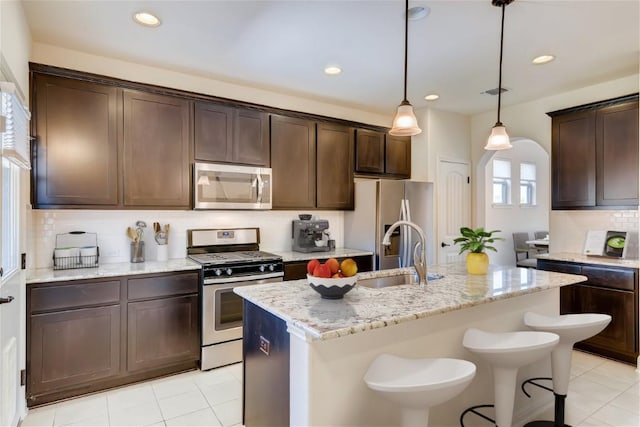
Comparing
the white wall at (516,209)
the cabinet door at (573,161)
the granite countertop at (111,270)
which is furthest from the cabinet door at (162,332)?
the white wall at (516,209)

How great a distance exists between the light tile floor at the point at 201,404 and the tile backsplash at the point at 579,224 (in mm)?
1420

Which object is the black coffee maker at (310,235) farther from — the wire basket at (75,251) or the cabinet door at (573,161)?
the cabinet door at (573,161)

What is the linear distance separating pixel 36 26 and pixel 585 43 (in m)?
4.14

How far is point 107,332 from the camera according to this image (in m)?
2.80

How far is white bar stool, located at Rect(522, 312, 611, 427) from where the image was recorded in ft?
6.96

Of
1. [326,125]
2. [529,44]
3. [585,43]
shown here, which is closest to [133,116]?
[326,125]

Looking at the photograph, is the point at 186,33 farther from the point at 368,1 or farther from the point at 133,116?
the point at 368,1

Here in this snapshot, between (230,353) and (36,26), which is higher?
(36,26)

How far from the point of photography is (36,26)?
2641mm

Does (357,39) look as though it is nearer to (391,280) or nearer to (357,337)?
(391,280)

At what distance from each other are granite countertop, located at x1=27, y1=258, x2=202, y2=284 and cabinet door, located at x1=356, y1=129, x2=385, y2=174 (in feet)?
7.71

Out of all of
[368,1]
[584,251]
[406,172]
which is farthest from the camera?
[406,172]

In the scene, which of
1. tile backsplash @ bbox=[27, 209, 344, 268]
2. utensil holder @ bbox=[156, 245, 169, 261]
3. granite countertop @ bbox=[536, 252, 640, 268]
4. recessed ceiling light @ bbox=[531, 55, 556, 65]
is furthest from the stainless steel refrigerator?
utensil holder @ bbox=[156, 245, 169, 261]

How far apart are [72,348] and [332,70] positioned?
Result: 311 centimetres
